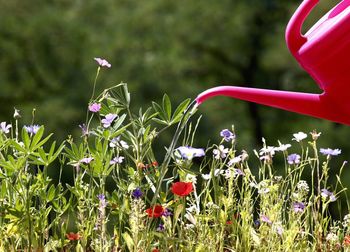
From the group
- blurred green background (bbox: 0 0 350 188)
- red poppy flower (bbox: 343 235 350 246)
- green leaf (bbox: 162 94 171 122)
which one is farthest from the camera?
blurred green background (bbox: 0 0 350 188)

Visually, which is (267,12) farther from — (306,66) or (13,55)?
(306,66)

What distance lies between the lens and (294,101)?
148 centimetres

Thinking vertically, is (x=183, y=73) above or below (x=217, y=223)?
above

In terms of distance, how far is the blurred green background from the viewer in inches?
299

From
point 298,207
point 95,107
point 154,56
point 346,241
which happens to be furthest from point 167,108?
point 154,56

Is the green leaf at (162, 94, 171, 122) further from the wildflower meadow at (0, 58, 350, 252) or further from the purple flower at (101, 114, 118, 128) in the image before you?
the purple flower at (101, 114, 118, 128)

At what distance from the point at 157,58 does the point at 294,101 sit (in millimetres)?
6849

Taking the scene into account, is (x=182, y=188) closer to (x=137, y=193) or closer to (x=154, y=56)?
(x=137, y=193)

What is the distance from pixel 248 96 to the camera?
4.80ft

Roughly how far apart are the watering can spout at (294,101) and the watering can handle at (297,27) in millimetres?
91

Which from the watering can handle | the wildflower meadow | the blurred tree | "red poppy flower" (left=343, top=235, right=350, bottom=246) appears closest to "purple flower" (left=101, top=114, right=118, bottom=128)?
the wildflower meadow

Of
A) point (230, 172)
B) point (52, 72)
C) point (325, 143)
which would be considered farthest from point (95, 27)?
point (230, 172)

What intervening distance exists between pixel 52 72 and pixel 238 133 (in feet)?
7.00

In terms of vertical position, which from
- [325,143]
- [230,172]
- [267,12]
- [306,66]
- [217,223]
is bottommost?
[217,223]
